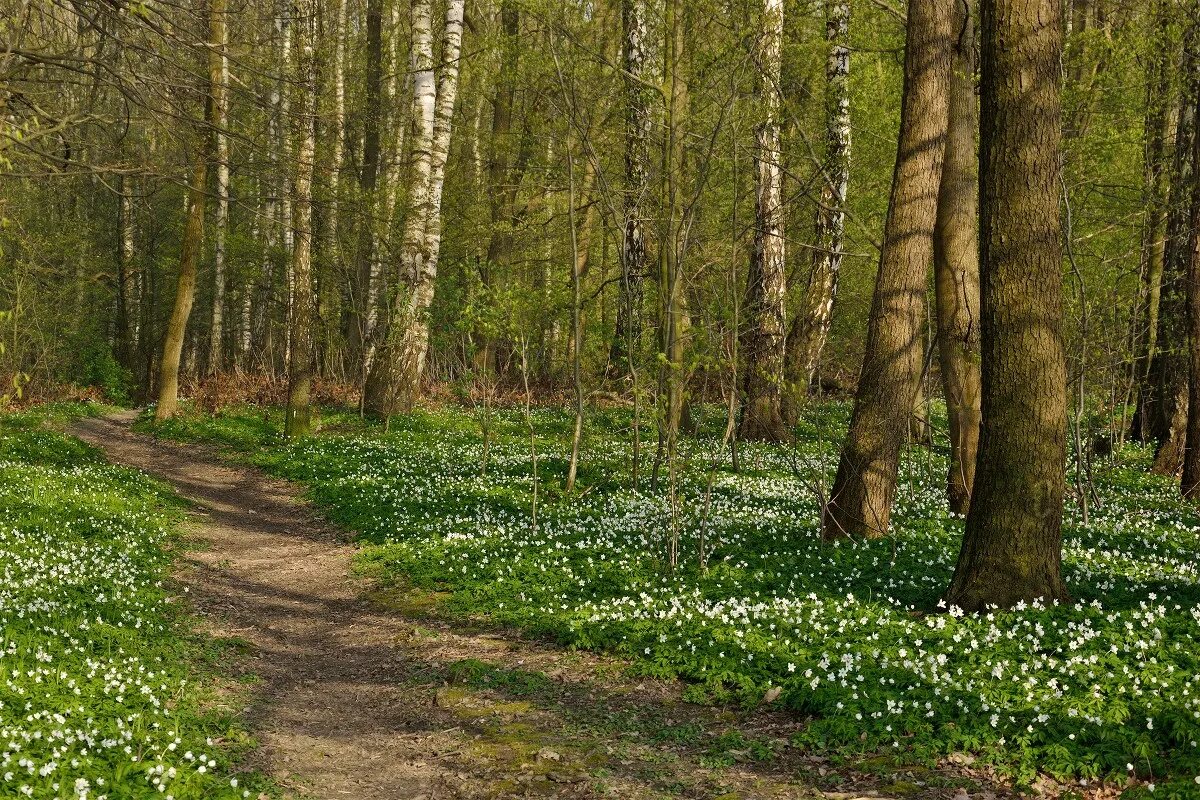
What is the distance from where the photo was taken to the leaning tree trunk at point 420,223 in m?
21.8

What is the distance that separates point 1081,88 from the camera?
16.0 meters

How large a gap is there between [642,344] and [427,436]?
18.1 ft

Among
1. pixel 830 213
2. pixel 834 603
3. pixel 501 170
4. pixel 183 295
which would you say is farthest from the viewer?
pixel 501 170

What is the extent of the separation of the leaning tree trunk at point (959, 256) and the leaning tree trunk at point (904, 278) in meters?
0.93

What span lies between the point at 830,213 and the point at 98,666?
15356 millimetres

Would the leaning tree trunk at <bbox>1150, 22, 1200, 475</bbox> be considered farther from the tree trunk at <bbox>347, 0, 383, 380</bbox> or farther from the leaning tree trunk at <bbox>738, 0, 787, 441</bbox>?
the tree trunk at <bbox>347, 0, 383, 380</bbox>

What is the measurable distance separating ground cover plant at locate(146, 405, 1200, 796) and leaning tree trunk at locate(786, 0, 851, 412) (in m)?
3.33

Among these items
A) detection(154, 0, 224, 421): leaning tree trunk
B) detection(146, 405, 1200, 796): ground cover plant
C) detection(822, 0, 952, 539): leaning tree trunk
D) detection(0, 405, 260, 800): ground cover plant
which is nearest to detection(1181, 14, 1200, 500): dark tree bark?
detection(146, 405, 1200, 796): ground cover plant

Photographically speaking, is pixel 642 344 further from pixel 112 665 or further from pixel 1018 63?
pixel 112 665

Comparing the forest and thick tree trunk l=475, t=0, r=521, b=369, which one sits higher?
thick tree trunk l=475, t=0, r=521, b=369

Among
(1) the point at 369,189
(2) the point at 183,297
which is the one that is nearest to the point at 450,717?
(2) the point at 183,297

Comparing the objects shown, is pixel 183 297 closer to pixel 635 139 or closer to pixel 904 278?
pixel 635 139

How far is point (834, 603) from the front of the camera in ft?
28.1

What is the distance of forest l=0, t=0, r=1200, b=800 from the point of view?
6289mm
